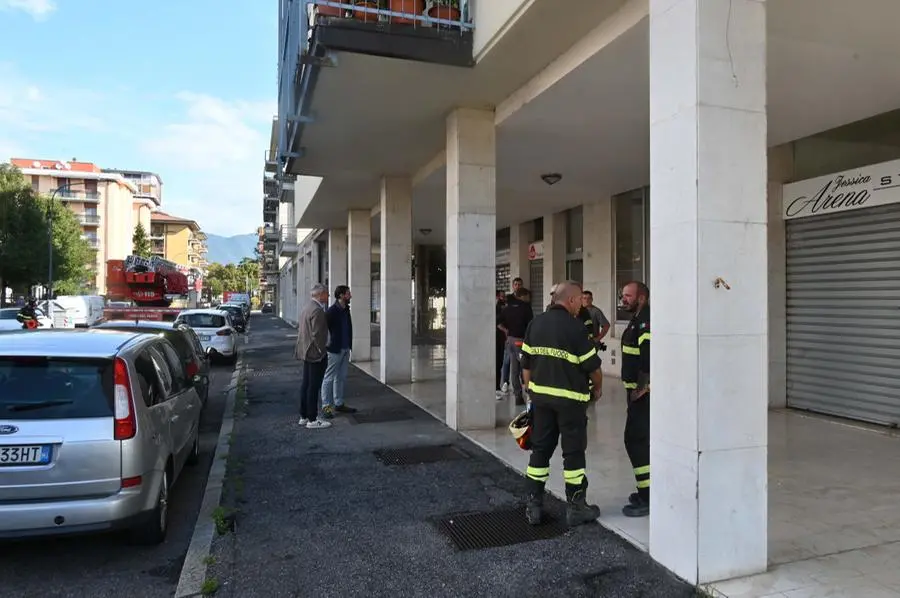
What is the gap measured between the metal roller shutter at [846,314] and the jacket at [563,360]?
5338 mm

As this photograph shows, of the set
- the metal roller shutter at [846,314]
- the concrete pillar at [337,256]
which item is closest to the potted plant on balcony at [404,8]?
the metal roller shutter at [846,314]

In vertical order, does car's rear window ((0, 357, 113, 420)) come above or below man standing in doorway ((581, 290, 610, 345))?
below

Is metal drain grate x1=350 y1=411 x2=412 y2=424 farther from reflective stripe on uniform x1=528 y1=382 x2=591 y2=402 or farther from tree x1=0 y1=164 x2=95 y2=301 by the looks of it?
tree x1=0 y1=164 x2=95 y2=301

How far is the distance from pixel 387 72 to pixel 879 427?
728cm

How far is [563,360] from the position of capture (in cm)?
430

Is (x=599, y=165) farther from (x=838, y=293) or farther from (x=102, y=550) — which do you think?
(x=102, y=550)

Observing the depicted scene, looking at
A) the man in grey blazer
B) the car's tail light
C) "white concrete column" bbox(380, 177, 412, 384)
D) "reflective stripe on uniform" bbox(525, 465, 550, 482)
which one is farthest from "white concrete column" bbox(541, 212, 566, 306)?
the car's tail light

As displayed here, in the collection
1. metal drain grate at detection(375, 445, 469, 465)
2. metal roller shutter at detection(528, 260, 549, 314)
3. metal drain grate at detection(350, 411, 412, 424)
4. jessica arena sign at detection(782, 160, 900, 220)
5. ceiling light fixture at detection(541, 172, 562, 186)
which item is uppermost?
ceiling light fixture at detection(541, 172, 562, 186)

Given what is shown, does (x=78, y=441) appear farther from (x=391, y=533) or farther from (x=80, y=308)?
(x=80, y=308)

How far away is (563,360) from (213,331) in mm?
13739

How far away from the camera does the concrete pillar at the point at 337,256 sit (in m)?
19.0

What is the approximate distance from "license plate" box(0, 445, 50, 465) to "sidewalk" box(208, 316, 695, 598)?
124 cm

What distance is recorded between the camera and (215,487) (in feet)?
18.0

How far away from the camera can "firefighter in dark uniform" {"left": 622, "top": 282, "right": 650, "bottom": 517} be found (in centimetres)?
447
